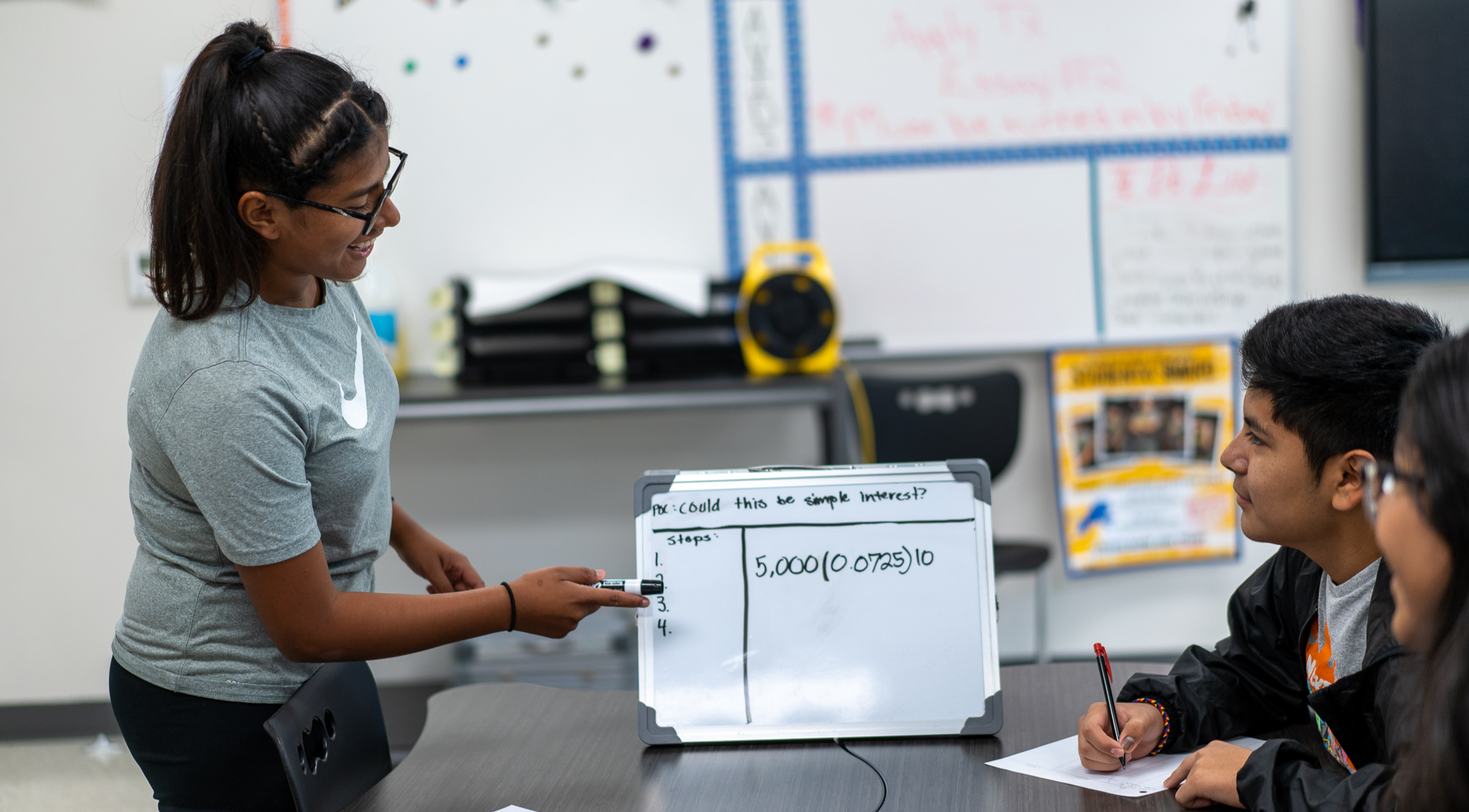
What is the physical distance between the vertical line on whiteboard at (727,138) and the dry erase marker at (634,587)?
5.70 feet

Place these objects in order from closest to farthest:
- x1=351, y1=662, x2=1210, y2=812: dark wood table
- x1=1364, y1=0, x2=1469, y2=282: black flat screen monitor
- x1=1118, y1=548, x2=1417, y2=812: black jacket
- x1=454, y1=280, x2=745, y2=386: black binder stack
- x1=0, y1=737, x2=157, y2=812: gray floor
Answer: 1. x1=1118, y1=548, x2=1417, y2=812: black jacket
2. x1=351, y1=662, x2=1210, y2=812: dark wood table
3. x1=0, y1=737, x2=157, y2=812: gray floor
4. x1=454, y1=280, x2=745, y2=386: black binder stack
5. x1=1364, y1=0, x2=1469, y2=282: black flat screen monitor

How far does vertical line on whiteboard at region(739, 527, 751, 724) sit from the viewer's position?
1.12 meters

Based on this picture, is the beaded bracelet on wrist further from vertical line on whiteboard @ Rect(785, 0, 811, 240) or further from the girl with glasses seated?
vertical line on whiteboard @ Rect(785, 0, 811, 240)

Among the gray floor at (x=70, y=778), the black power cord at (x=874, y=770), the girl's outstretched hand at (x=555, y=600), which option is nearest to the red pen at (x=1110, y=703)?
the black power cord at (x=874, y=770)

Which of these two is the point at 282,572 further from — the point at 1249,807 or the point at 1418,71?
the point at 1418,71

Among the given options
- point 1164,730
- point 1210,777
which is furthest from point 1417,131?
point 1210,777

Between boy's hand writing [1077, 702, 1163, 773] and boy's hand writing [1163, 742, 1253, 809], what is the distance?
6 cm

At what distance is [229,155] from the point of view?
1051 millimetres

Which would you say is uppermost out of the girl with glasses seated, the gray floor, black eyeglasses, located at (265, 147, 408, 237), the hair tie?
the hair tie

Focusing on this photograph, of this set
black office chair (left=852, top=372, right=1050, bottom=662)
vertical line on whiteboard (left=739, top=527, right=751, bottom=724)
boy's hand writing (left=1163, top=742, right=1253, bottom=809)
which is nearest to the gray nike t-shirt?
vertical line on whiteboard (left=739, top=527, right=751, bottom=724)

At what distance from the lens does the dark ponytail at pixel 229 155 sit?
3.41 feet

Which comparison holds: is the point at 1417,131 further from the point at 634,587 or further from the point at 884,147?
the point at 634,587

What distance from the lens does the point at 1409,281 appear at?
2.84 m

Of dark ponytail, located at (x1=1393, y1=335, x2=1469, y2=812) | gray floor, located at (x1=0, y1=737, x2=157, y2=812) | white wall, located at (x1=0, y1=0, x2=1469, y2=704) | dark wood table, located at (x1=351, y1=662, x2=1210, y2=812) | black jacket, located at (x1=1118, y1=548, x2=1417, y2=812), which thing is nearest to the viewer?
dark ponytail, located at (x1=1393, y1=335, x2=1469, y2=812)
